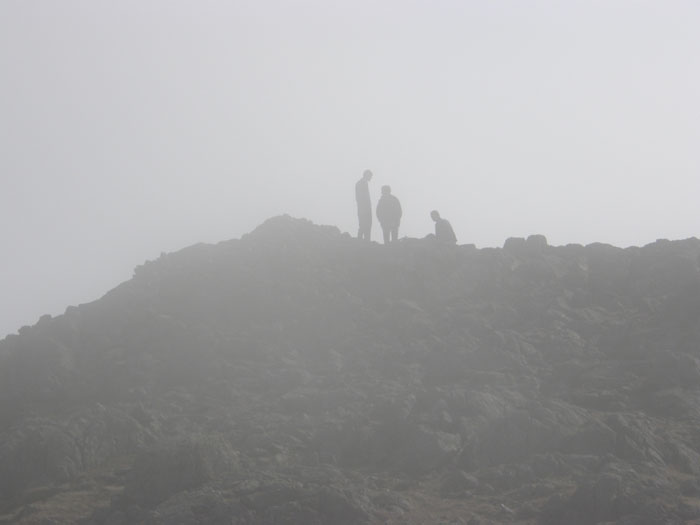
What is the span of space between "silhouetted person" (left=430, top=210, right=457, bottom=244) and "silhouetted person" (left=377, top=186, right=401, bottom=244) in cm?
150

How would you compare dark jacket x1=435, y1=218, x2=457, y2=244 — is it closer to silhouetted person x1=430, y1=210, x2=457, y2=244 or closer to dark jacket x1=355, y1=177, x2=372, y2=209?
silhouetted person x1=430, y1=210, x2=457, y2=244

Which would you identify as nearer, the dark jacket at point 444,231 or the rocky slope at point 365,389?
the rocky slope at point 365,389

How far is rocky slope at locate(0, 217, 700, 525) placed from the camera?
13.0m

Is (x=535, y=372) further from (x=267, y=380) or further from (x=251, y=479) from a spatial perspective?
(x=251, y=479)

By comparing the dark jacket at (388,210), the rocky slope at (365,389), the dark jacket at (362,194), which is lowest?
the rocky slope at (365,389)

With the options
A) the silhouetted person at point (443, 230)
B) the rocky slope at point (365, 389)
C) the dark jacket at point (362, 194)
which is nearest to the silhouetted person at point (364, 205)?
the dark jacket at point (362, 194)

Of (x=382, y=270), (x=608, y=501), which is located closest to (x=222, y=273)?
(x=382, y=270)

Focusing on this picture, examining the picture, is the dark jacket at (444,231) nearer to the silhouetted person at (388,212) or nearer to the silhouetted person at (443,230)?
the silhouetted person at (443,230)

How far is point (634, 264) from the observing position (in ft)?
76.2

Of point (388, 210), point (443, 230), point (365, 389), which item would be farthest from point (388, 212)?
point (365, 389)

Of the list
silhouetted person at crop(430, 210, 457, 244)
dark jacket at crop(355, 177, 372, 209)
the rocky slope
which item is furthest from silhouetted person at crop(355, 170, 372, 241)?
silhouetted person at crop(430, 210, 457, 244)

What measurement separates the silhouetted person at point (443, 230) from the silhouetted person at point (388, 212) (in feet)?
4.93

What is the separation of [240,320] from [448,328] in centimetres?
541

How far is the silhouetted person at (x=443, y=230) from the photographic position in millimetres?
25094
